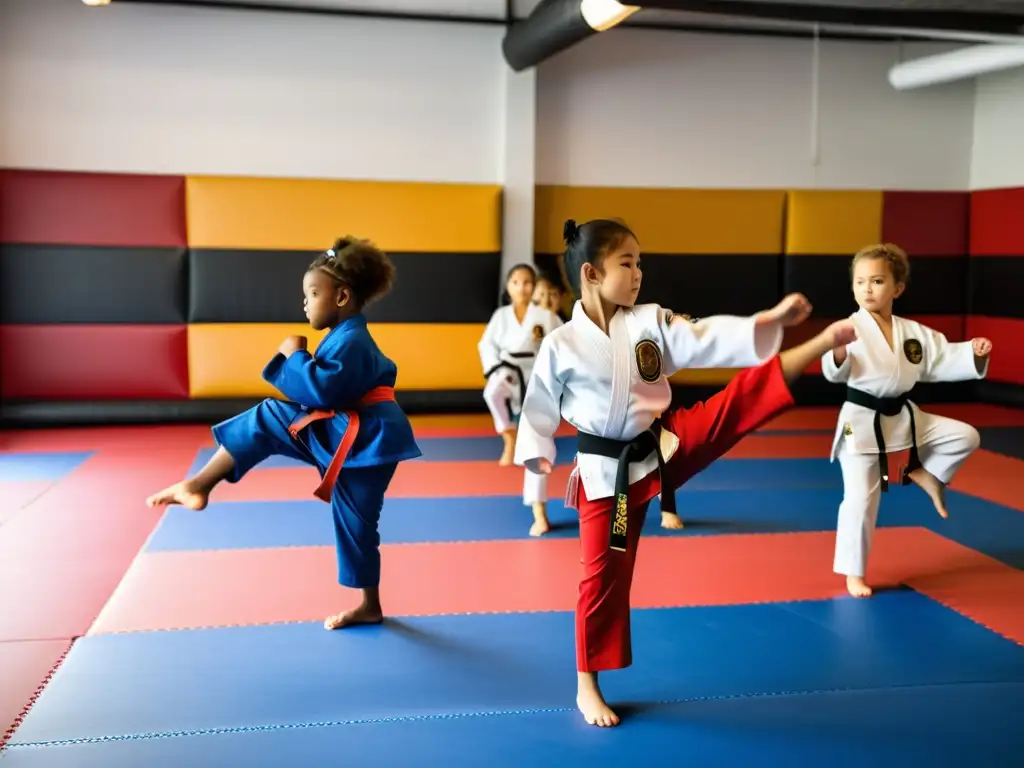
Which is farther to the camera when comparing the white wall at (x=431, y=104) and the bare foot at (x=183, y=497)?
the white wall at (x=431, y=104)

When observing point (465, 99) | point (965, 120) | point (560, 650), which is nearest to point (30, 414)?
point (465, 99)

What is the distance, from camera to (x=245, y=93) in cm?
759

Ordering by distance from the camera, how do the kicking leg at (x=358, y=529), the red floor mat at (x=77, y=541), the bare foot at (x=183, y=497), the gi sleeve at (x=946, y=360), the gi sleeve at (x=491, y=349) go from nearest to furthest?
the bare foot at (x=183, y=497)
the kicking leg at (x=358, y=529)
the red floor mat at (x=77, y=541)
the gi sleeve at (x=946, y=360)
the gi sleeve at (x=491, y=349)

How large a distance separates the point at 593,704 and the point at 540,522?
6.43 ft

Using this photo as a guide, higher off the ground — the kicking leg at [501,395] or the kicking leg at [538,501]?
the kicking leg at [501,395]

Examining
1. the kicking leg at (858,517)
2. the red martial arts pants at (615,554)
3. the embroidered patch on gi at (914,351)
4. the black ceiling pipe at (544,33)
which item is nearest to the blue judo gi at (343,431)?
the red martial arts pants at (615,554)

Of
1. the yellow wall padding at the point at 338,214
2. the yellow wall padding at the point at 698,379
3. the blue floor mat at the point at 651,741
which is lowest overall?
the blue floor mat at the point at 651,741

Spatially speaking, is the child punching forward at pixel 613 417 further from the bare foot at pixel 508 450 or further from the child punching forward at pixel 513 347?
the bare foot at pixel 508 450

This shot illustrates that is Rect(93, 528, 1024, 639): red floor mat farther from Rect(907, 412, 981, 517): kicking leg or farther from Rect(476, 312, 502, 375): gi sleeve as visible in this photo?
Rect(476, 312, 502, 375): gi sleeve

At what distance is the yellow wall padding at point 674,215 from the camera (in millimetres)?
8227

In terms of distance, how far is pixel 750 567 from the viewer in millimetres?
4160

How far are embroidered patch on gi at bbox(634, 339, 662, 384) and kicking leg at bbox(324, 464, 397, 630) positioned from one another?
1.04 m

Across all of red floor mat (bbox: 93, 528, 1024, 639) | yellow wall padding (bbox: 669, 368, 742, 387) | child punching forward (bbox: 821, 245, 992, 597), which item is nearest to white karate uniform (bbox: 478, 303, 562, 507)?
red floor mat (bbox: 93, 528, 1024, 639)

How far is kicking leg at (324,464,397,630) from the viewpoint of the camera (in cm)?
336
